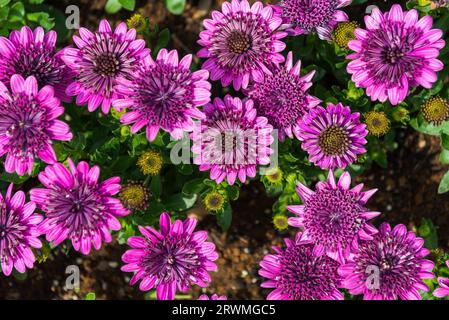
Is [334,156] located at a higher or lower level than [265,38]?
lower

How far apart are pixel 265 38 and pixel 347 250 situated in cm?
196

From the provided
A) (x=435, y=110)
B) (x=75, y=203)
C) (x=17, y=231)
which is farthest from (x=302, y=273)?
(x=17, y=231)

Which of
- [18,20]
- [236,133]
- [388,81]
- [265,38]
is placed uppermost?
[18,20]

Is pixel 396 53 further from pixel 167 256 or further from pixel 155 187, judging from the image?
pixel 167 256

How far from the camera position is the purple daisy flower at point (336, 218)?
4.25m

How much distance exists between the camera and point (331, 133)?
169 inches

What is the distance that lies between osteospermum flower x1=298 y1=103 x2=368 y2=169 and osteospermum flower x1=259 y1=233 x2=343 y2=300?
A: 734 millimetres

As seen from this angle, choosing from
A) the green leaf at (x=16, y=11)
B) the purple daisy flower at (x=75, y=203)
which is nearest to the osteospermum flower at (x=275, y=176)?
the purple daisy flower at (x=75, y=203)

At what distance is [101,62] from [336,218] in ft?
7.73

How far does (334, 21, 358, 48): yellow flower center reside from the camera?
14.9 feet

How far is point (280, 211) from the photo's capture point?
4996 millimetres

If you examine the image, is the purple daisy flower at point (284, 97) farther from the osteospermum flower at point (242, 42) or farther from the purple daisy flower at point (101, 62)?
the purple daisy flower at point (101, 62)

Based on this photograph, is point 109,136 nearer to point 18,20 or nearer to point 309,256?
point 18,20

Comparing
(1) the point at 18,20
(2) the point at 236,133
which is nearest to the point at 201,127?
(2) the point at 236,133
